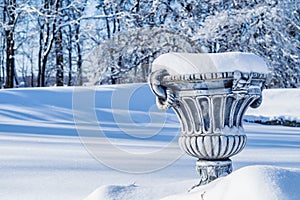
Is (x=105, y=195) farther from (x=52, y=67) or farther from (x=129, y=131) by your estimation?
(x=52, y=67)

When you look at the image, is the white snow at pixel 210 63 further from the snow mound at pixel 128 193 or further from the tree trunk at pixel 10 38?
the tree trunk at pixel 10 38

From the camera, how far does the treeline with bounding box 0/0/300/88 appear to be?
10.2 m

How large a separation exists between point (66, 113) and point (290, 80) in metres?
6.62

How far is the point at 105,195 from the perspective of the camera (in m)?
1.72

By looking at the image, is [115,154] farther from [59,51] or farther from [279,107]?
[59,51]

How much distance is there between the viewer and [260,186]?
1148 mm

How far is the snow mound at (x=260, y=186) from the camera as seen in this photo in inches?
44.6

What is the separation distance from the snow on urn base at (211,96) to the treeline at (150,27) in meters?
6.10

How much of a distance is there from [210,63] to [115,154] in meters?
2.04

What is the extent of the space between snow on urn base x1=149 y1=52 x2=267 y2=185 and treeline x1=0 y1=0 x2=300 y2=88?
240 inches

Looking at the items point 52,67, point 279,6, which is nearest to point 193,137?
point 279,6

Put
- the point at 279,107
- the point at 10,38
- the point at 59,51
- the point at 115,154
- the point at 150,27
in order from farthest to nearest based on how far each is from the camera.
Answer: the point at 59,51
the point at 10,38
the point at 150,27
the point at 279,107
the point at 115,154

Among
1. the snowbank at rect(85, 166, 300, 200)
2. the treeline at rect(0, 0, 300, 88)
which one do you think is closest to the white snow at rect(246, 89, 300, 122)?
the treeline at rect(0, 0, 300, 88)

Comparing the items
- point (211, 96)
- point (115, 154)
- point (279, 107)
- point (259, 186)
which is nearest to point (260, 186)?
point (259, 186)
